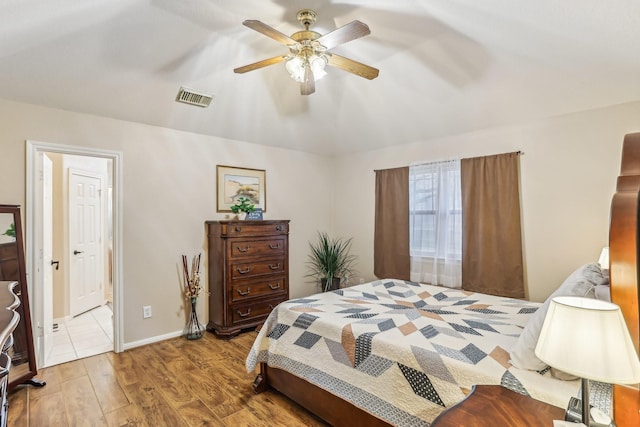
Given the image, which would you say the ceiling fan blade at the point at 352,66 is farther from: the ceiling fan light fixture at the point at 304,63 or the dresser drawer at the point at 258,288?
the dresser drawer at the point at 258,288

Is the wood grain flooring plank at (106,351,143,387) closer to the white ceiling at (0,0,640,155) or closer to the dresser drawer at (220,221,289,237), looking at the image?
the dresser drawer at (220,221,289,237)

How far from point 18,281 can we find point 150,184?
1.36m

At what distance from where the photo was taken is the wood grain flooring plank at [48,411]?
7.01 feet

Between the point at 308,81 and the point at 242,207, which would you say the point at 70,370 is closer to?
the point at 242,207

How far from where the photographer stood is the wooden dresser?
11.8 ft

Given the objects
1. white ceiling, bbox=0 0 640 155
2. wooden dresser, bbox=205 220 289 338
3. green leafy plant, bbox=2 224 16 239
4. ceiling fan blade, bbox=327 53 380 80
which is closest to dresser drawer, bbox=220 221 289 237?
wooden dresser, bbox=205 220 289 338

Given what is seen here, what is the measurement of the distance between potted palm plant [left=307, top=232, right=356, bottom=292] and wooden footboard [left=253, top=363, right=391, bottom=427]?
2364mm

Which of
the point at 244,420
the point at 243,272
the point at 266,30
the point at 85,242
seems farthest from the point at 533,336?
the point at 85,242

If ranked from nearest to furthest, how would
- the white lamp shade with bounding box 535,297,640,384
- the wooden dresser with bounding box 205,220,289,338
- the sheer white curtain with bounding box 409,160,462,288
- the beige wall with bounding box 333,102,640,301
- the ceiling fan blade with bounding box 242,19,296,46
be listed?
the white lamp shade with bounding box 535,297,640,384, the ceiling fan blade with bounding box 242,19,296,46, the beige wall with bounding box 333,102,640,301, the wooden dresser with bounding box 205,220,289,338, the sheer white curtain with bounding box 409,160,462,288

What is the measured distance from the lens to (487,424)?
1.05 metres

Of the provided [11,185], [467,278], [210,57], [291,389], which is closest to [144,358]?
[291,389]

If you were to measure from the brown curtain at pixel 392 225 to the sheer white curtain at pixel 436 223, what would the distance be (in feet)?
0.29

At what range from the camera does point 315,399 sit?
2.10m

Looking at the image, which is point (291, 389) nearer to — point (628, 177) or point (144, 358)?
point (144, 358)
